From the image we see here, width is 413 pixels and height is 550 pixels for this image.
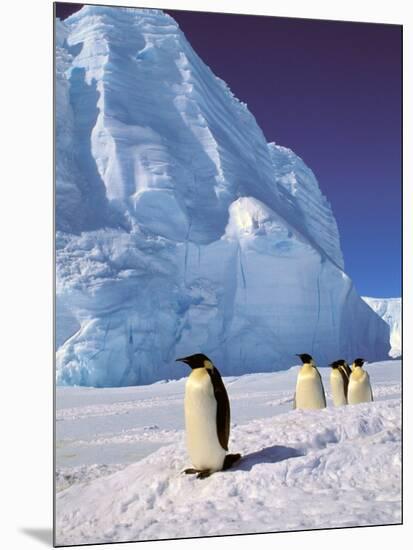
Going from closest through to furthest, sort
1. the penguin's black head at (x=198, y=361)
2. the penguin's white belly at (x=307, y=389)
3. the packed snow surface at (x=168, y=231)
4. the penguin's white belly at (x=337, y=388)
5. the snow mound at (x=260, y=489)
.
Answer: the snow mound at (x=260, y=489), the penguin's black head at (x=198, y=361), the packed snow surface at (x=168, y=231), the penguin's white belly at (x=307, y=389), the penguin's white belly at (x=337, y=388)

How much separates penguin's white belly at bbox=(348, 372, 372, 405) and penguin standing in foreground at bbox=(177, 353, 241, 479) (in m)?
1.07

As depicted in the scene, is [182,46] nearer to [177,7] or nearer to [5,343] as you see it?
[177,7]

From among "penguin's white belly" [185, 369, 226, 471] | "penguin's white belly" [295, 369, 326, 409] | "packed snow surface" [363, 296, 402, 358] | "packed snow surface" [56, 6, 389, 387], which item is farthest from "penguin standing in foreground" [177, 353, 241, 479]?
"packed snow surface" [363, 296, 402, 358]

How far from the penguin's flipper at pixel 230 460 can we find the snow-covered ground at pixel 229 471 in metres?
0.04

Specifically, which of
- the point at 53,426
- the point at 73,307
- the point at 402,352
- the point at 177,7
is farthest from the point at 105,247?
the point at 402,352

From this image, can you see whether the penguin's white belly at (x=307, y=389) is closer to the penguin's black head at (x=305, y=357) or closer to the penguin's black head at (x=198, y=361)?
the penguin's black head at (x=305, y=357)

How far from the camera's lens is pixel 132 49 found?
20.3 feet

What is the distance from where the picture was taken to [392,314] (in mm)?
6156

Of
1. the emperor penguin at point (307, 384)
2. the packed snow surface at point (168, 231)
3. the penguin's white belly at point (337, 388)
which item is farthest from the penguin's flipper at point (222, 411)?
the penguin's white belly at point (337, 388)

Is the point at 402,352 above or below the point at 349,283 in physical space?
below

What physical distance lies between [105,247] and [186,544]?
5.75 feet

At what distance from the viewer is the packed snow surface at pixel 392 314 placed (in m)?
6.12

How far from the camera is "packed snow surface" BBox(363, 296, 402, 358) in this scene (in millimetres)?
6117

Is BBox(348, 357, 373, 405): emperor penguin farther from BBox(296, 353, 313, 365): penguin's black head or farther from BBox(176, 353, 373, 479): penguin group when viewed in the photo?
BBox(176, 353, 373, 479): penguin group
